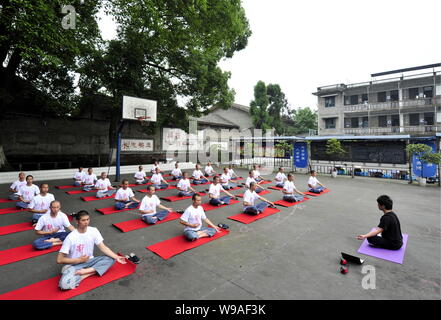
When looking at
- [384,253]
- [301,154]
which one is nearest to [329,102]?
[301,154]

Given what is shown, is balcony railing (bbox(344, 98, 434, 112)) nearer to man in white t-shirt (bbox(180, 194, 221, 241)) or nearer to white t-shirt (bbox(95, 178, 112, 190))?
man in white t-shirt (bbox(180, 194, 221, 241))

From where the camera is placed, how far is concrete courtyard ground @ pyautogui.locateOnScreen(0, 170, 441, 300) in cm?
349

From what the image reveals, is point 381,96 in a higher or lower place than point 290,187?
higher

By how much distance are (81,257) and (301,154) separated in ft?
59.4

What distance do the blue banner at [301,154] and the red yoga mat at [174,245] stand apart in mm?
15113

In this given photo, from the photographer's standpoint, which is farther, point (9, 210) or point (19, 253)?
point (9, 210)

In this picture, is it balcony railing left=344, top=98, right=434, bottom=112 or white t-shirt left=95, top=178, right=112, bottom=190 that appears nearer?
white t-shirt left=95, top=178, right=112, bottom=190

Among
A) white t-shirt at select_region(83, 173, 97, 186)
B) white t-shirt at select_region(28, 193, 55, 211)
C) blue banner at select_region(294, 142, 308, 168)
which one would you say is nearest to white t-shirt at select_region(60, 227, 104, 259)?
white t-shirt at select_region(28, 193, 55, 211)

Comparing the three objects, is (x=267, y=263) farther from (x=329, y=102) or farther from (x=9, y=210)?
(x=329, y=102)

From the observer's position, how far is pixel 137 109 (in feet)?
44.9

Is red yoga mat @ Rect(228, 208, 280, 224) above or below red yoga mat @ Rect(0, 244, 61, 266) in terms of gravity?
above

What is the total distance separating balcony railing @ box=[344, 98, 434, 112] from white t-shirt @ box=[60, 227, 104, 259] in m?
27.0

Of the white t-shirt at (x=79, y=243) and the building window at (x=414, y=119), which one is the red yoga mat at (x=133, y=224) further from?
the building window at (x=414, y=119)
